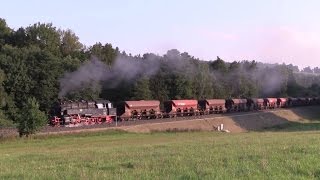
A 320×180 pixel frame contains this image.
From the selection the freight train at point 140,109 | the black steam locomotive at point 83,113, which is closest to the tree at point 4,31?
the freight train at point 140,109

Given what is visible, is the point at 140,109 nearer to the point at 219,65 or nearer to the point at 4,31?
the point at 4,31

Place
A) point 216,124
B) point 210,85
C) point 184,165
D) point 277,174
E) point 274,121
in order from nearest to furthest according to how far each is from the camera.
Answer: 1. point 277,174
2. point 184,165
3. point 216,124
4. point 274,121
5. point 210,85

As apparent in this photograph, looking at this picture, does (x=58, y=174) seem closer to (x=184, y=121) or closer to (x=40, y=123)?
(x=40, y=123)

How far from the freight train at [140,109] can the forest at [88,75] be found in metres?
3.83

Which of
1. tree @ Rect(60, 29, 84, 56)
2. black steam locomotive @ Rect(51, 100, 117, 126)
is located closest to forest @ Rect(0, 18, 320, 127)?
tree @ Rect(60, 29, 84, 56)

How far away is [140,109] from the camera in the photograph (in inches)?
2712

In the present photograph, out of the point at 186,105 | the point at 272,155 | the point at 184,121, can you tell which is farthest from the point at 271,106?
the point at 272,155

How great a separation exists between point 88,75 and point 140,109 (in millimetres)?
8251

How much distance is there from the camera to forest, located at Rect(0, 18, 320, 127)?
220 feet

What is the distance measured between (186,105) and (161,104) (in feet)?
12.6

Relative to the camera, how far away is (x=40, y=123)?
4612 cm

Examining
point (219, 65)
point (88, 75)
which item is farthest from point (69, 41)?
point (88, 75)

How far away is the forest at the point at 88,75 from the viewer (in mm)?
67000

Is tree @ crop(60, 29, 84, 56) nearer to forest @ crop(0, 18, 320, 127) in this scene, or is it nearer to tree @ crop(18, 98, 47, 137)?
forest @ crop(0, 18, 320, 127)
